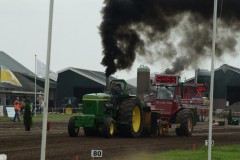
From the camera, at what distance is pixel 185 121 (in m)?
28.3

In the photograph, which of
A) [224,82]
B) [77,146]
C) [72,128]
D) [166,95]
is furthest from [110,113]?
[224,82]

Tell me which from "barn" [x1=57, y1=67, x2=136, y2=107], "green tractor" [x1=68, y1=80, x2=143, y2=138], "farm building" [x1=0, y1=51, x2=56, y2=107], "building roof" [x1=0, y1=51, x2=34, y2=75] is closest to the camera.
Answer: "green tractor" [x1=68, y1=80, x2=143, y2=138]

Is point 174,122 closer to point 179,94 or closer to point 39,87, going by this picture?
point 179,94

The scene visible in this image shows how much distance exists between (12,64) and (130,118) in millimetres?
52455

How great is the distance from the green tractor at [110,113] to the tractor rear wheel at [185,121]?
341 cm

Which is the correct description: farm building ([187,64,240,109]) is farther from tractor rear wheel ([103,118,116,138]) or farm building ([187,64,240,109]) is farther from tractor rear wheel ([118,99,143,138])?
tractor rear wheel ([103,118,116,138])

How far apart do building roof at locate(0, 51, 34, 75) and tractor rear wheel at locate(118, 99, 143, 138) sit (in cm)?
4850

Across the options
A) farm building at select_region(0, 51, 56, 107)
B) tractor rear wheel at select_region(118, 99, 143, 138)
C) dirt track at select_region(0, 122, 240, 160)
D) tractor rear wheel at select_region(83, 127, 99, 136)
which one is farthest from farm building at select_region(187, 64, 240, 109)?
dirt track at select_region(0, 122, 240, 160)

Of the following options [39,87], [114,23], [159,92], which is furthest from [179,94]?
[39,87]

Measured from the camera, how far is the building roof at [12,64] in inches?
2879

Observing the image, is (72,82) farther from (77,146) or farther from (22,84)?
(77,146)

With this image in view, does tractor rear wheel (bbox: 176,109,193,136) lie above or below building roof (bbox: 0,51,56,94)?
below

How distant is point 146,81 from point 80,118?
20.6 meters

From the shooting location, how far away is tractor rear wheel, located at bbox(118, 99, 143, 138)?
81.2 feet
